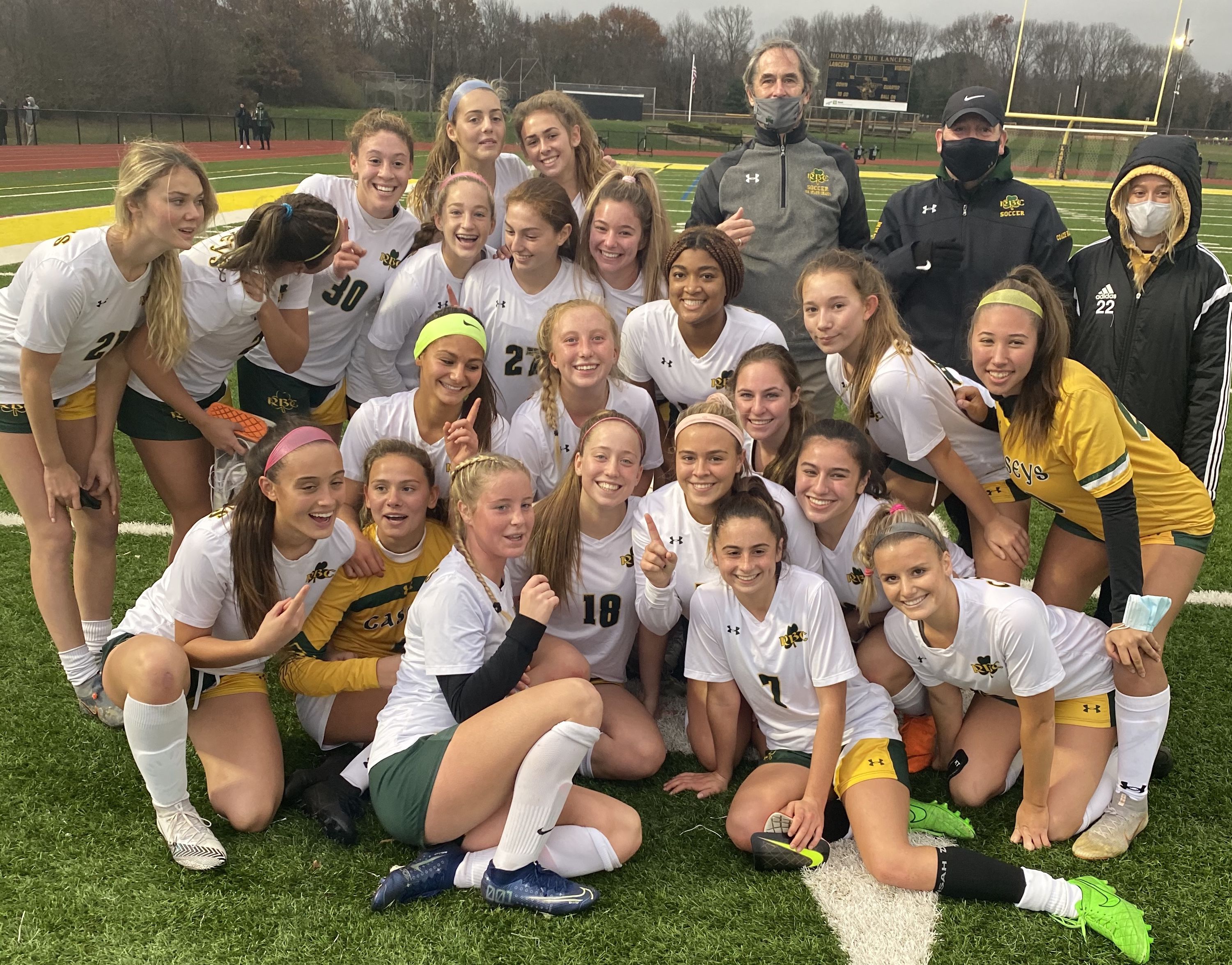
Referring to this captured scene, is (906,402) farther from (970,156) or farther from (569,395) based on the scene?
(970,156)

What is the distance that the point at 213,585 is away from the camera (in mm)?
2904

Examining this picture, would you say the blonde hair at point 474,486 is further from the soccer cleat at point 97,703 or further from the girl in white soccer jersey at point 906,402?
the soccer cleat at point 97,703

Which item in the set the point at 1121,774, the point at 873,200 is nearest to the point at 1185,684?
the point at 1121,774

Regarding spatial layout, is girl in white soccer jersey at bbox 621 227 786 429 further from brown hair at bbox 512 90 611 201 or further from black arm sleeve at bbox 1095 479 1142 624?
black arm sleeve at bbox 1095 479 1142 624

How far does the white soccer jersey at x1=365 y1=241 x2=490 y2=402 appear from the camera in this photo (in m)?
4.07

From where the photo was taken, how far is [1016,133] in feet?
115

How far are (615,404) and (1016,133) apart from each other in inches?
1456

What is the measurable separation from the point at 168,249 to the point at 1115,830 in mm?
3668

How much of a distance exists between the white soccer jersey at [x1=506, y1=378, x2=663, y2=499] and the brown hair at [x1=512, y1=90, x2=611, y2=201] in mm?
1350

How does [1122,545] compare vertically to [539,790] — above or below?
above

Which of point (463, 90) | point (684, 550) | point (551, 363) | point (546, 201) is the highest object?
point (463, 90)

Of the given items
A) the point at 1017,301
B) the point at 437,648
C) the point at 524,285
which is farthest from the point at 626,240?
the point at 437,648

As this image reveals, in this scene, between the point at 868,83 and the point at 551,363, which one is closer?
the point at 551,363

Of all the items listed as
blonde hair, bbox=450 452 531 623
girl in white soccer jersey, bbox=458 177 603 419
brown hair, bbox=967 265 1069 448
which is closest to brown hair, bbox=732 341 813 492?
brown hair, bbox=967 265 1069 448
